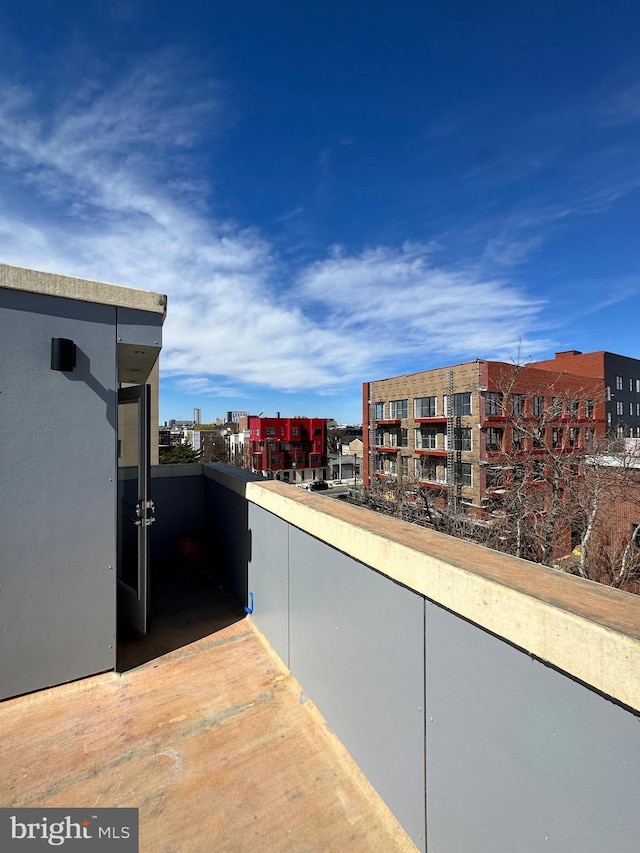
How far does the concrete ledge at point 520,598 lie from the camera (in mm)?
858

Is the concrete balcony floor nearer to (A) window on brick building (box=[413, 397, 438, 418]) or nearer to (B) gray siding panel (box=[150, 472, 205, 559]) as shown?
(B) gray siding panel (box=[150, 472, 205, 559])

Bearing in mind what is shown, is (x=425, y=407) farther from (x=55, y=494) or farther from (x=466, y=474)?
(x=55, y=494)

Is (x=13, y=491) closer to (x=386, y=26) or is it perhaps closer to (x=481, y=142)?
(x=386, y=26)

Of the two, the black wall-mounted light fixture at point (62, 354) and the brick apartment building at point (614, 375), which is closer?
the black wall-mounted light fixture at point (62, 354)

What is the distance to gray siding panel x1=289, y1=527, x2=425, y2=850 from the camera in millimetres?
1518

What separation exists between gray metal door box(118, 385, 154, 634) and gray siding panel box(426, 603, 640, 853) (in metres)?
2.48

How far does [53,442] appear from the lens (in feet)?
8.64

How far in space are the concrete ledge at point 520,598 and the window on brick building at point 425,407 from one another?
26.4 m

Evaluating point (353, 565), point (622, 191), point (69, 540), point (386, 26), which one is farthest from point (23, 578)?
point (622, 191)

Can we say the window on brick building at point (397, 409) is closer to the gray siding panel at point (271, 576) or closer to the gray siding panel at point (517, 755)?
the gray siding panel at point (271, 576)

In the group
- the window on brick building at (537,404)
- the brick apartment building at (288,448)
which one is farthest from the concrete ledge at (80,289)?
the brick apartment building at (288,448)

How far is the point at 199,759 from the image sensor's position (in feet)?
6.59

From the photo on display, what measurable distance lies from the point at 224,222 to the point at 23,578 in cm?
982

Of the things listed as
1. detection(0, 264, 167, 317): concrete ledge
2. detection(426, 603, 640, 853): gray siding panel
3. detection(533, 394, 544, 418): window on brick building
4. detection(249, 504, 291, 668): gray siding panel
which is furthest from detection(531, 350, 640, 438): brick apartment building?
detection(426, 603, 640, 853): gray siding panel
